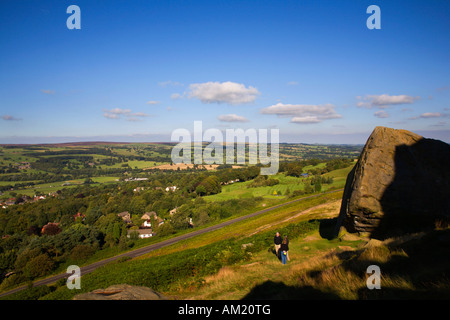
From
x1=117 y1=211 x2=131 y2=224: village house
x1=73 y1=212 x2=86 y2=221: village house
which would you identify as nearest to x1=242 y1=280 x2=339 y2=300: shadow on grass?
x1=117 y1=211 x2=131 y2=224: village house

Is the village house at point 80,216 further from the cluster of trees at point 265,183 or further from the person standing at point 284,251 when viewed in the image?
the person standing at point 284,251

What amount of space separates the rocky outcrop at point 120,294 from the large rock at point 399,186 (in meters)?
11.9

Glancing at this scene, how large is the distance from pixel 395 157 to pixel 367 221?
4073mm

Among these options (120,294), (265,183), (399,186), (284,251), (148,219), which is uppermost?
(399,186)

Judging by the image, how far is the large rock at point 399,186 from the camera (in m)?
11.4

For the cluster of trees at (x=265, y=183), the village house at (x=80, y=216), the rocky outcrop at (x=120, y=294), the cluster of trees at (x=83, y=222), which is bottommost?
the village house at (x=80, y=216)

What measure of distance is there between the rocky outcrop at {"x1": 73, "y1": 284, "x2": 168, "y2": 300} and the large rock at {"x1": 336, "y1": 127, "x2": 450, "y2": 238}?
11.9m

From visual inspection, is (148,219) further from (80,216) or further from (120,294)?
(120,294)

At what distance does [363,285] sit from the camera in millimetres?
6535

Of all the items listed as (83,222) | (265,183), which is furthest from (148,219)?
(265,183)

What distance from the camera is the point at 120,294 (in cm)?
664

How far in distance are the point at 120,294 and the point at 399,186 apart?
46.1 feet

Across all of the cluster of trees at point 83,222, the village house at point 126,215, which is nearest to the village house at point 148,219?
the cluster of trees at point 83,222
